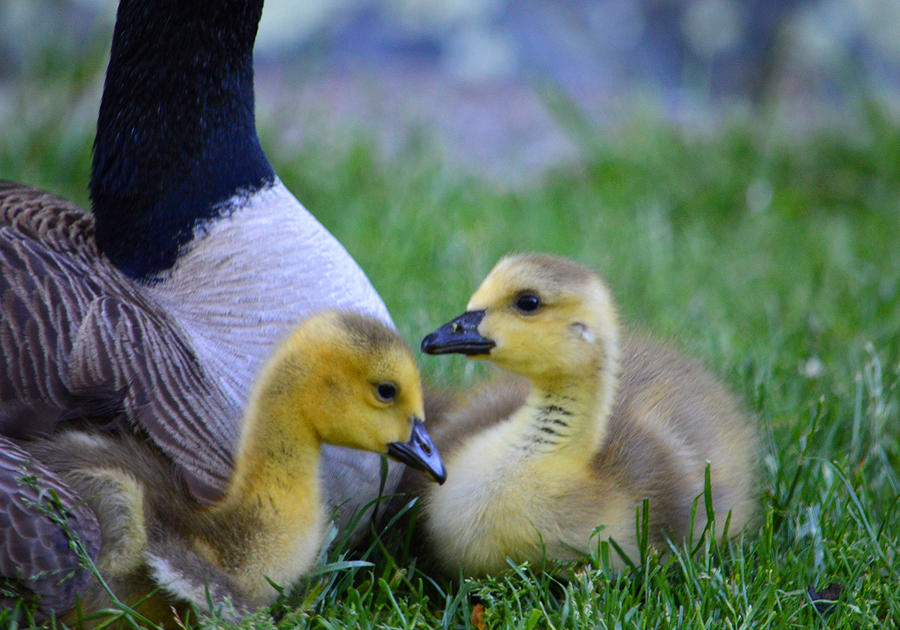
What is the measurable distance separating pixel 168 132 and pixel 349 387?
3.01ft

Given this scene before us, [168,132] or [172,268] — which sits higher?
[168,132]

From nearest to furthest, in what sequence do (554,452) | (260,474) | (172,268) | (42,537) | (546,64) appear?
1. (42,537)
2. (260,474)
3. (554,452)
4. (172,268)
5. (546,64)

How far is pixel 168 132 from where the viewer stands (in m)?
2.77

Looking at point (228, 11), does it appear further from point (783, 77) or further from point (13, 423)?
point (783, 77)

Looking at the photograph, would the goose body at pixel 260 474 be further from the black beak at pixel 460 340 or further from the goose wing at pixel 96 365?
the black beak at pixel 460 340

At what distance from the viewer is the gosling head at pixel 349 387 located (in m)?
2.26

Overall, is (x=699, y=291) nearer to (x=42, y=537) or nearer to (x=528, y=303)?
(x=528, y=303)

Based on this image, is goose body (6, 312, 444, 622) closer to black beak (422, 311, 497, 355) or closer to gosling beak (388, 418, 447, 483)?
gosling beak (388, 418, 447, 483)

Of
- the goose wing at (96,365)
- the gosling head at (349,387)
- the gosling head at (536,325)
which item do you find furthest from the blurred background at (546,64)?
the gosling head at (349,387)

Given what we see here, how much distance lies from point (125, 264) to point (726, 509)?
1.54 meters

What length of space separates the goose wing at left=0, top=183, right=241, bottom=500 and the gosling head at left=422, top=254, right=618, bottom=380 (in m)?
0.51

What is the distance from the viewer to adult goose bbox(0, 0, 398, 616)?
2.28 metres

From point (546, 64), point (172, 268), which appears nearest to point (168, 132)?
point (172, 268)

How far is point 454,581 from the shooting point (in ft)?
8.45
